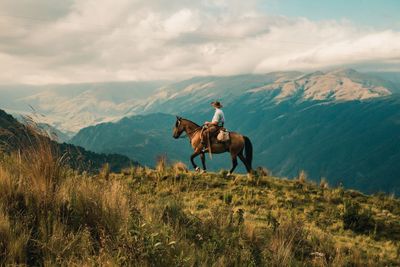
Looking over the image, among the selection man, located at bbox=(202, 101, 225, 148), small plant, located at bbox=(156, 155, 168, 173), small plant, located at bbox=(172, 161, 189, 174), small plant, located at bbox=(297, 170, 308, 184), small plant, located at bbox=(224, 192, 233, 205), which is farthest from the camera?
man, located at bbox=(202, 101, 225, 148)

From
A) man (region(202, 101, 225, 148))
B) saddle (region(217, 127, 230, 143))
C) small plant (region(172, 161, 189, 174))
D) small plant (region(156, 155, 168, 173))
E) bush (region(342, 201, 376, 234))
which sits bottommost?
bush (region(342, 201, 376, 234))

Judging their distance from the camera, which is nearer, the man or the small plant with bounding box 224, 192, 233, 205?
the small plant with bounding box 224, 192, 233, 205

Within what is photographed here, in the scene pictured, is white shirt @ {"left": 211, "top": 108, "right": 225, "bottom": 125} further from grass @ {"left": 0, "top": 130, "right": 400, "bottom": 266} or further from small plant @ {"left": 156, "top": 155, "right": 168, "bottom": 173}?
grass @ {"left": 0, "top": 130, "right": 400, "bottom": 266}

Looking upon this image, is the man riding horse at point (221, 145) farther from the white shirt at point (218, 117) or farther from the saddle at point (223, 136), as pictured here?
the saddle at point (223, 136)

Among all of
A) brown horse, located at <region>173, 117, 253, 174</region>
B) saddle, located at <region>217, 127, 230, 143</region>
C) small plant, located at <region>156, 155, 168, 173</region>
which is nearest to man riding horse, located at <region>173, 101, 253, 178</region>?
brown horse, located at <region>173, 117, 253, 174</region>

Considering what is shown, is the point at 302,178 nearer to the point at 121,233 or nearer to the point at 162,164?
the point at 162,164

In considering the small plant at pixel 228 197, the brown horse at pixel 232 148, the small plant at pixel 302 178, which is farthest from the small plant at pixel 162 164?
the small plant at pixel 302 178

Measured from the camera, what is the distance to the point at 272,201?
14203 mm

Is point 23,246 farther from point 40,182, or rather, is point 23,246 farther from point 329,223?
point 329,223

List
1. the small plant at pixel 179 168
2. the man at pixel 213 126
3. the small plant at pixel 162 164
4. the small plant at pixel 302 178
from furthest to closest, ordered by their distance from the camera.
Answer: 1. the man at pixel 213 126
2. the small plant at pixel 302 178
3. the small plant at pixel 179 168
4. the small plant at pixel 162 164

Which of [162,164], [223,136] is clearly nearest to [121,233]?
[162,164]

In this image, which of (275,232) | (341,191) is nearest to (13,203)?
(275,232)

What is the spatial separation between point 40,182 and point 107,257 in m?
2.22

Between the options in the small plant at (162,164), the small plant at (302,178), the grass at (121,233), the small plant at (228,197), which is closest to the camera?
the grass at (121,233)
